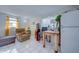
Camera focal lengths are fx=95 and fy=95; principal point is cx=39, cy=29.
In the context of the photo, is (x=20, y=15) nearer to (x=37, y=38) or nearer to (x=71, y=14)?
(x=37, y=38)

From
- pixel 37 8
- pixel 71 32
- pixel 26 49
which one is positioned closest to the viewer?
pixel 71 32

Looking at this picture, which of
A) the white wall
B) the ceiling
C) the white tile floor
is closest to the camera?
the white wall

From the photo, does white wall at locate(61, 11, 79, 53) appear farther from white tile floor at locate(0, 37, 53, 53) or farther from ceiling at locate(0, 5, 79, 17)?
ceiling at locate(0, 5, 79, 17)

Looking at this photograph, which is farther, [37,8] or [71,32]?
[37,8]

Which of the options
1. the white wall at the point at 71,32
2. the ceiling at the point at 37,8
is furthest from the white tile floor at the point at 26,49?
the ceiling at the point at 37,8

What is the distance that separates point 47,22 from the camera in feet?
18.0

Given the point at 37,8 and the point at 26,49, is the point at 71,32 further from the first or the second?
the point at 37,8

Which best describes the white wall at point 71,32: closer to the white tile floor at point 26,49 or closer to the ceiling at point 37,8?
the white tile floor at point 26,49

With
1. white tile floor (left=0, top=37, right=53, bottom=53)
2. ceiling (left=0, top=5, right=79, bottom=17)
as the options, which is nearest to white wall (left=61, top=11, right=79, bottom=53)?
white tile floor (left=0, top=37, right=53, bottom=53)

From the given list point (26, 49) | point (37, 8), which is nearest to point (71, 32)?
point (26, 49)

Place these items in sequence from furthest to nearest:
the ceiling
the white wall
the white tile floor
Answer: the ceiling
the white tile floor
the white wall

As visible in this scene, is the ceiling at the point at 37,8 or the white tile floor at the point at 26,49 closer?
the white tile floor at the point at 26,49
